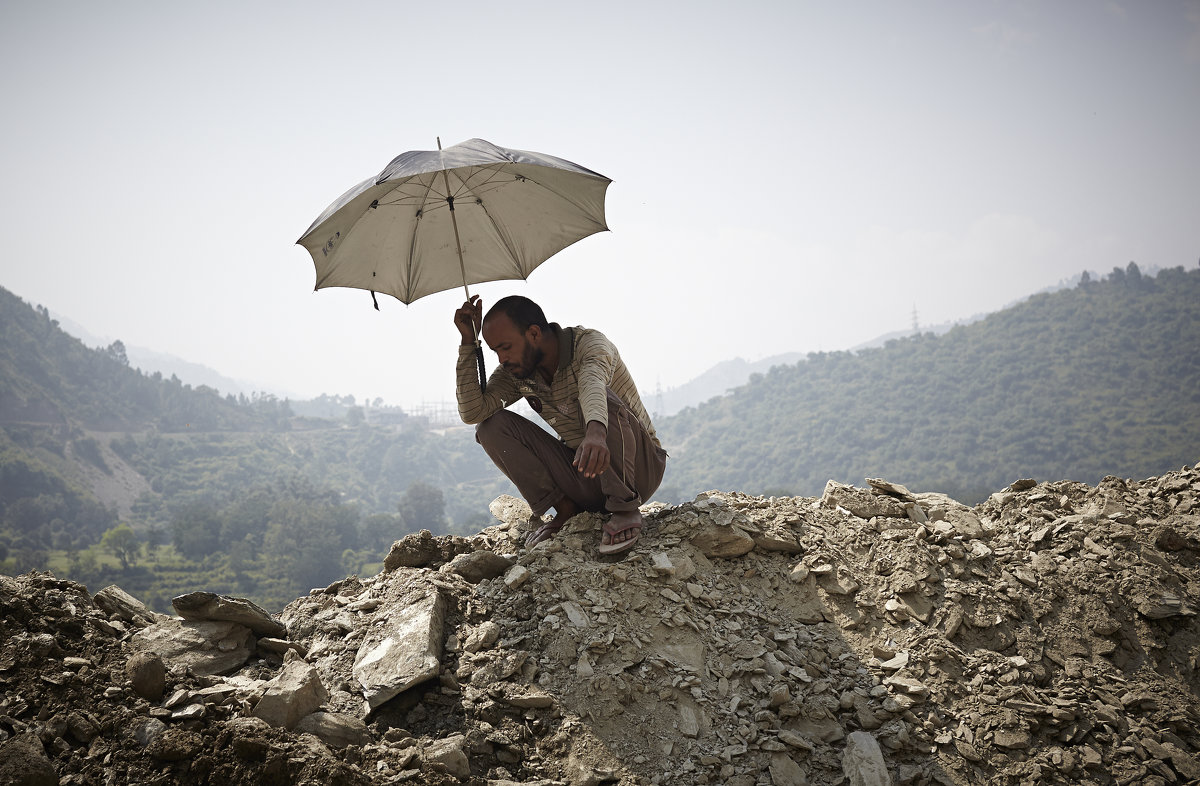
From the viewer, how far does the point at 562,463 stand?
3.89 metres

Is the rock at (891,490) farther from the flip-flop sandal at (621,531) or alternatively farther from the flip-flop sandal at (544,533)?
the flip-flop sandal at (544,533)

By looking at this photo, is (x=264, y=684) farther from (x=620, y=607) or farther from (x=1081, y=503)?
(x=1081, y=503)

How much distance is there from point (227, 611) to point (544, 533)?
173 centimetres

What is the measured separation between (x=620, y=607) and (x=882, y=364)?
4114 inches

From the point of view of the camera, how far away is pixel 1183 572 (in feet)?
11.2

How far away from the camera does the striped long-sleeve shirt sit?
363 centimetres

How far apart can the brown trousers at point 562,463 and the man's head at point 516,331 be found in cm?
40

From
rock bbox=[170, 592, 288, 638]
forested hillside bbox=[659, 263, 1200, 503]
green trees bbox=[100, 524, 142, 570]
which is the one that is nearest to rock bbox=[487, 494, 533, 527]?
rock bbox=[170, 592, 288, 638]

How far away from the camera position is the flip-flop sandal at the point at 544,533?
3871 mm

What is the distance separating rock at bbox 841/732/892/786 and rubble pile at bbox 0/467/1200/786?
14 mm

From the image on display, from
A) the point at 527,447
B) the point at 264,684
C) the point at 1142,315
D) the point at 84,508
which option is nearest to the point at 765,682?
the point at 527,447

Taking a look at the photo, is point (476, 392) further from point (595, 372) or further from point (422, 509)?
point (422, 509)

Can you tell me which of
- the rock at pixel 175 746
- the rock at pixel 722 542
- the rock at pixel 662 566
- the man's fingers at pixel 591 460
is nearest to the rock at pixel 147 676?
the rock at pixel 175 746

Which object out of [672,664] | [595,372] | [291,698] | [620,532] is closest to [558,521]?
[620,532]
